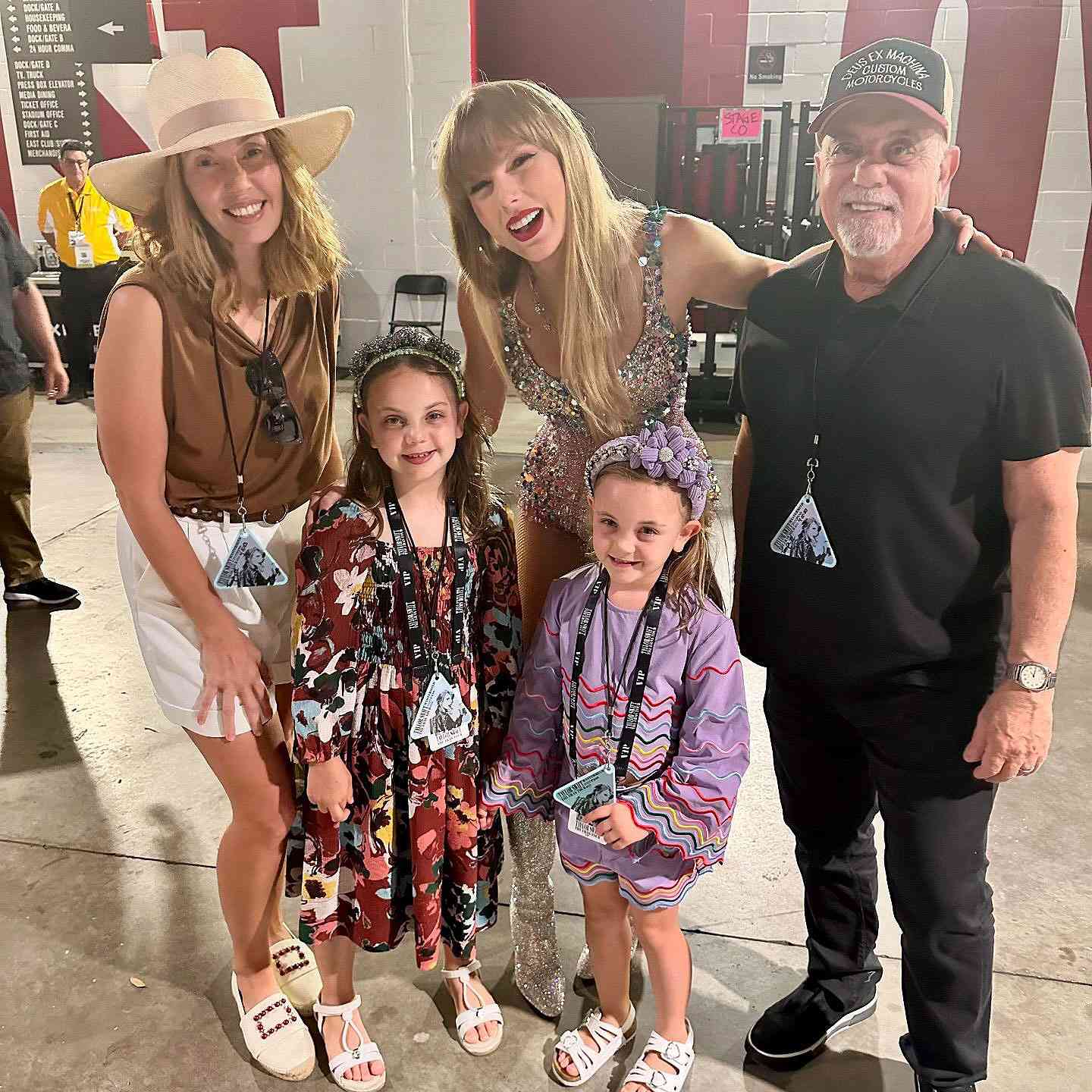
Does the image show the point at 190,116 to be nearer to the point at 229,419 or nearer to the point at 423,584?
the point at 229,419

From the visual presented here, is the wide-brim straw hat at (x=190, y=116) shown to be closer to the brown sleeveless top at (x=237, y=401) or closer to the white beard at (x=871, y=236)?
the brown sleeveless top at (x=237, y=401)

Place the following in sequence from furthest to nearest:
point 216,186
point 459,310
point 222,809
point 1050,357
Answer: point 222,809 → point 459,310 → point 216,186 → point 1050,357

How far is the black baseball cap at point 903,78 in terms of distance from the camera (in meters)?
1.30

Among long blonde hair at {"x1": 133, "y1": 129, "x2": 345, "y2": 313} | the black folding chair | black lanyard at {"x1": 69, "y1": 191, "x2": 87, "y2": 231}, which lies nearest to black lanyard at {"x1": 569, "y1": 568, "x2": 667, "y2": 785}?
long blonde hair at {"x1": 133, "y1": 129, "x2": 345, "y2": 313}

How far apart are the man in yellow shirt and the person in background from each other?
11.3 feet

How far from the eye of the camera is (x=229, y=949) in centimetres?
208

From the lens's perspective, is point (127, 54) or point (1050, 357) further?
→ point (127, 54)

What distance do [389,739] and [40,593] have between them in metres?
2.97

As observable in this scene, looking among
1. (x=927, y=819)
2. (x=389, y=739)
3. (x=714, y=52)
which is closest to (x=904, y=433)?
(x=927, y=819)

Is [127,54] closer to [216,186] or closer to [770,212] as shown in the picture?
[770,212]

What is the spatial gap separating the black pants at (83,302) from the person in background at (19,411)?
3.70 metres

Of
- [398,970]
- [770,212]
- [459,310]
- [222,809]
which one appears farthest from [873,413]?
[770,212]

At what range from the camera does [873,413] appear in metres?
1.34

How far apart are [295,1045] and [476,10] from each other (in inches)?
288
